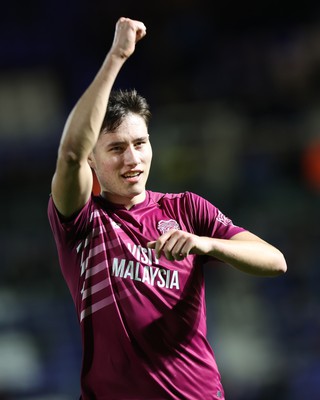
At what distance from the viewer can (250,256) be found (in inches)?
140

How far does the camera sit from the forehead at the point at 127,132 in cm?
375

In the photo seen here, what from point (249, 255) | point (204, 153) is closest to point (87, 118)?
point (249, 255)

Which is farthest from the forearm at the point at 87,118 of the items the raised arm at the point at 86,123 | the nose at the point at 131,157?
the nose at the point at 131,157

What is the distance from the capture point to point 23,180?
14.3m

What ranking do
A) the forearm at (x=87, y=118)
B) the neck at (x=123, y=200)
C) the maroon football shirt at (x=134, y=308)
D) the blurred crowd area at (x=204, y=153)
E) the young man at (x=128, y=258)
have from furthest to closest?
the blurred crowd area at (x=204, y=153) < the neck at (x=123, y=200) < the maroon football shirt at (x=134, y=308) < the young man at (x=128, y=258) < the forearm at (x=87, y=118)

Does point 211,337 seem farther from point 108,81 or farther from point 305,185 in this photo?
point 108,81

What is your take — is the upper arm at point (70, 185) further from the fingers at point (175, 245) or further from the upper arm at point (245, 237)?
the upper arm at point (245, 237)

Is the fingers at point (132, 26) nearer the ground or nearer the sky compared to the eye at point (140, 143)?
nearer the sky

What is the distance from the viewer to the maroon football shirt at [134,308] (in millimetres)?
3555

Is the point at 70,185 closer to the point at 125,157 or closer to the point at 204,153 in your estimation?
the point at 125,157

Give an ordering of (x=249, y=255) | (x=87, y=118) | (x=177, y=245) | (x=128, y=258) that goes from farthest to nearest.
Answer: (x=128, y=258) < (x=249, y=255) < (x=87, y=118) < (x=177, y=245)

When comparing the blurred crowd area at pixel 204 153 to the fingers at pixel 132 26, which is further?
the blurred crowd area at pixel 204 153

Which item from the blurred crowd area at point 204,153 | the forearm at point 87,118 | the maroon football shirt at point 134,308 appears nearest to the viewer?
the forearm at point 87,118

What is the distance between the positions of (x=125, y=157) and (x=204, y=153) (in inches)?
376
